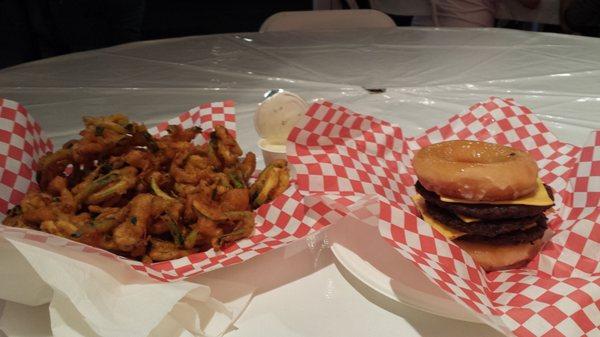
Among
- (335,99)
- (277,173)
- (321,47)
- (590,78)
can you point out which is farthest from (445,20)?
(277,173)

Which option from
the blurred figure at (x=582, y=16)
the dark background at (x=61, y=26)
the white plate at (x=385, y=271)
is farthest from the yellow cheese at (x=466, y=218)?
the dark background at (x=61, y=26)

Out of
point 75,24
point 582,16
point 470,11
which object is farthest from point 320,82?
point 75,24

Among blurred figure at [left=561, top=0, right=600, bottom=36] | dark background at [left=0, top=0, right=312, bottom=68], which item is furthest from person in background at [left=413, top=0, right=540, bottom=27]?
dark background at [left=0, top=0, right=312, bottom=68]

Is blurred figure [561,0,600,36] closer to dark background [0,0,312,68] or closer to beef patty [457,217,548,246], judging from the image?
beef patty [457,217,548,246]

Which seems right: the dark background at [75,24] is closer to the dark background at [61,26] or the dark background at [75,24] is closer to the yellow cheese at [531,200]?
the dark background at [61,26]

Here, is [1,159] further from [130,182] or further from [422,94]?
[422,94]

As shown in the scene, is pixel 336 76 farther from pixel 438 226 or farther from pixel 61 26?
pixel 61 26
